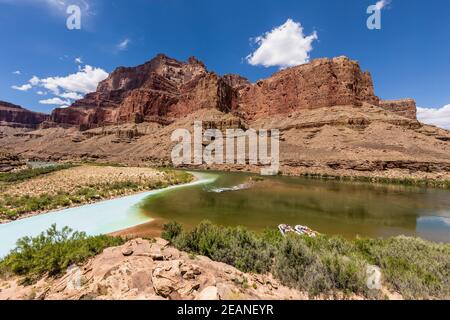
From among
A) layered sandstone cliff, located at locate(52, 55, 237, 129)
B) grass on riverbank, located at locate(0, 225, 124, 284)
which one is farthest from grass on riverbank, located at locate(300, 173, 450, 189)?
layered sandstone cliff, located at locate(52, 55, 237, 129)

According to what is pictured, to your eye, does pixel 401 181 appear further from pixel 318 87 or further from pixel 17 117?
pixel 17 117

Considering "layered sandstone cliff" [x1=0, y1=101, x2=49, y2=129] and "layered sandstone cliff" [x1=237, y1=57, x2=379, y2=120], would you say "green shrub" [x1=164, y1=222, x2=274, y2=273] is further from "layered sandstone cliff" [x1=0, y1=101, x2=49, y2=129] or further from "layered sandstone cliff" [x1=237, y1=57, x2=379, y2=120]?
"layered sandstone cliff" [x1=0, y1=101, x2=49, y2=129]

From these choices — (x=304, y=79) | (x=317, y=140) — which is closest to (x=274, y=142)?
(x=317, y=140)

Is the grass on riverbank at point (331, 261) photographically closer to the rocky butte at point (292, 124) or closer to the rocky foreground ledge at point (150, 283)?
the rocky foreground ledge at point (150, 283)

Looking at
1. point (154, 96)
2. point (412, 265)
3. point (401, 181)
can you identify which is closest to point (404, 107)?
point (401, 181)

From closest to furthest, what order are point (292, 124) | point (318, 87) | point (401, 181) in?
1. point (401, 181)
2. point (292, 124)
3. point (318, 87)
